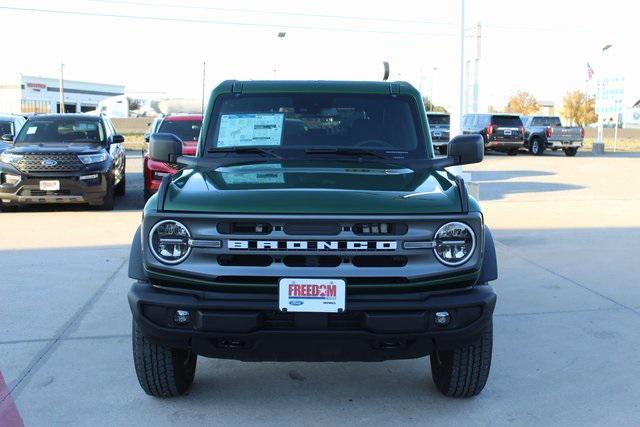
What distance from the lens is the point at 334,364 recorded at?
189 inches

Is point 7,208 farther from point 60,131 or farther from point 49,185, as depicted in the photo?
point 60,131

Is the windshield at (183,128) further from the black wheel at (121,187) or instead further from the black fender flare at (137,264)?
the black fender flare at (137,264)

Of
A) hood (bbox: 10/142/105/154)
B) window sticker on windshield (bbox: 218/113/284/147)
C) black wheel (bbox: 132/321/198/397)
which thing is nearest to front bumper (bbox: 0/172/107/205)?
hood (bbox: 10/142/105/154)

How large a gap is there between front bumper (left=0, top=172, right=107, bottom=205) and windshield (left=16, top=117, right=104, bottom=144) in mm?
1468

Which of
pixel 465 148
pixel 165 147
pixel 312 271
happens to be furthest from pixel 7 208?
pixel 312 271

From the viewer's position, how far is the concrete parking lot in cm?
397

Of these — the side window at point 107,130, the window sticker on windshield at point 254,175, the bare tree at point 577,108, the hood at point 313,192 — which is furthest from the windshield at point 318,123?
the bare tree at point 577,108

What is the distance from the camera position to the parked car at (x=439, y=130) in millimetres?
26373

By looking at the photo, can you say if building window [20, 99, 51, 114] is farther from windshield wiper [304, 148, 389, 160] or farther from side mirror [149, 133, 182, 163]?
windshield wiper [304, 148, 389, 160]

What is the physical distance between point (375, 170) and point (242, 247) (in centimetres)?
121

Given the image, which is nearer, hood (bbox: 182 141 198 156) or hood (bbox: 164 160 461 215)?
hood (bbox: 164 160 461 215)

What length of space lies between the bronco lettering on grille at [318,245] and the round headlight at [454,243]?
0.77ft

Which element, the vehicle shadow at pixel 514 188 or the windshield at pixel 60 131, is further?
the vehicle shadow at pixel 514 188

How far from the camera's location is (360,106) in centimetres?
501
